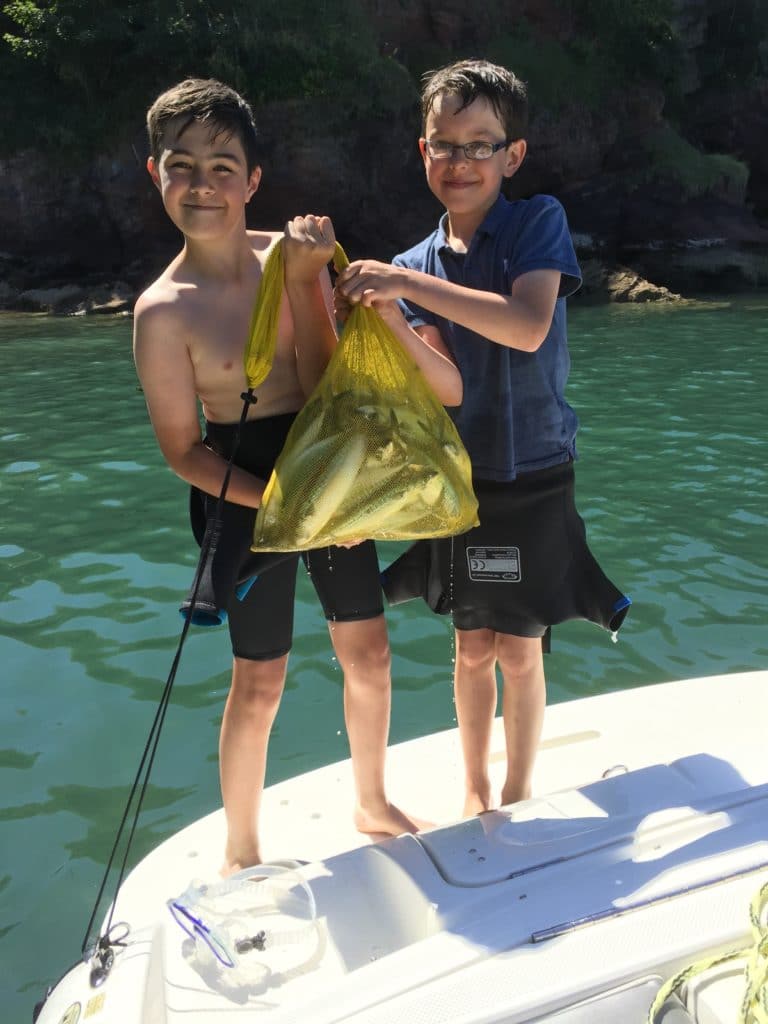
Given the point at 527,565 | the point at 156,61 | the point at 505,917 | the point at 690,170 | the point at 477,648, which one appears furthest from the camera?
the point at 690,170

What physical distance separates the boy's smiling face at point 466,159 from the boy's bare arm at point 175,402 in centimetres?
72

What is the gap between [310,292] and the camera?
7.48 feet

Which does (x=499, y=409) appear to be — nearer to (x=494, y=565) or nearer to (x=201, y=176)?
(x=494, y=565)

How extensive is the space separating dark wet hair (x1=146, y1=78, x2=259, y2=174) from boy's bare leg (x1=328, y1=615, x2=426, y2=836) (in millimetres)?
1268

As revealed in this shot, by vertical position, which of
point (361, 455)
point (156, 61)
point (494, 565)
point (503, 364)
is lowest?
point (494, 565)

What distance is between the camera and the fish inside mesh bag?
2.09m

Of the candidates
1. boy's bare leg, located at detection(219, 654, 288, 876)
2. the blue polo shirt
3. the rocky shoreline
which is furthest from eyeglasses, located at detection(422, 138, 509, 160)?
the rocky shoreline

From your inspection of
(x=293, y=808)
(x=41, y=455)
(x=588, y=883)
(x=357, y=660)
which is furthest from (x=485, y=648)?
(x=41, y=455)

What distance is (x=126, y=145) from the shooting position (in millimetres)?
22516

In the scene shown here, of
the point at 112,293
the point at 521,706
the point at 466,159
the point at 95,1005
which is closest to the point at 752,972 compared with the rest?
the point at 95,1005

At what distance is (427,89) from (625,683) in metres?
2.65

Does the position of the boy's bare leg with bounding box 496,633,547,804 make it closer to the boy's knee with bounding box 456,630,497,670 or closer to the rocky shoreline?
the boy's knee with bounding box 456,630,497,670

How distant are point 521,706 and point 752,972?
1.29 metres

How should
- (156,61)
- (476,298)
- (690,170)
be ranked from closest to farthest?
(476,298) < (156,61) < (690,170)
